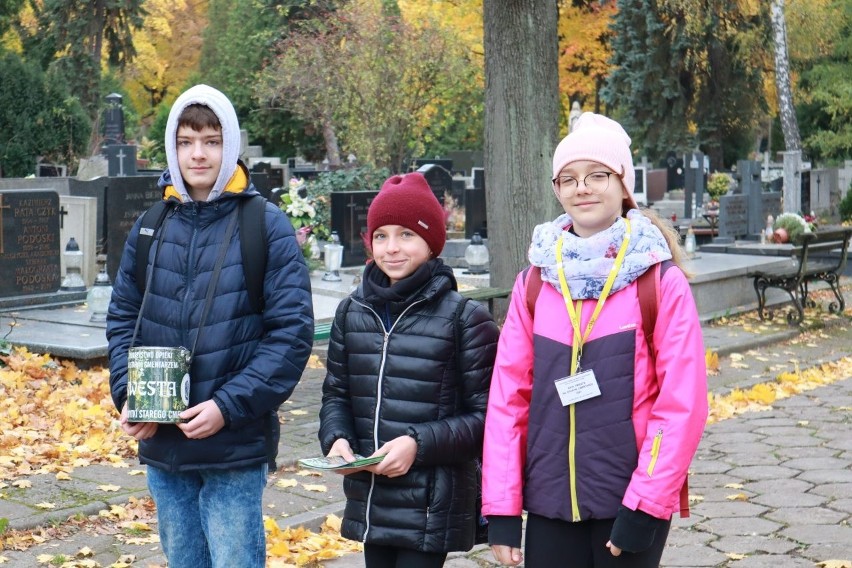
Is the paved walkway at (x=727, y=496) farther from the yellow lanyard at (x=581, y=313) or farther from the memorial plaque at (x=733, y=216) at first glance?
the memorial plaque at (x=733, y=216)

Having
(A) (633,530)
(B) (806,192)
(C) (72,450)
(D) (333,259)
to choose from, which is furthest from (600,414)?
(B) (806,192)

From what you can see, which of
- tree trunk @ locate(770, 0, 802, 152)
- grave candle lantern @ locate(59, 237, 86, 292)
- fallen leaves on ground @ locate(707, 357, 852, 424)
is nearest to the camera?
fallen leaves on ground @ locate(707, 357, 852, 424)

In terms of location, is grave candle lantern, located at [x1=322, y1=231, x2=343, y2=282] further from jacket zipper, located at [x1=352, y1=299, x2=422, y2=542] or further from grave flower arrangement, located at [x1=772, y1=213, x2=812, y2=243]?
jacket zipper, located at [x1=352, y1=299, x2=422, y2=542]

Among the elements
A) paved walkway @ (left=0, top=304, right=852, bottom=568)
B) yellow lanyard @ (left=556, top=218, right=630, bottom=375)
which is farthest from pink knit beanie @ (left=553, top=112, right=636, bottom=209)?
paved walkway @ (left=0, top=304, right=852, bottom=568)

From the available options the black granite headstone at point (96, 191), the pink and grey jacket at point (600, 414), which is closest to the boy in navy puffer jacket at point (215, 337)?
the pink and grey jacket at point (600, 414)

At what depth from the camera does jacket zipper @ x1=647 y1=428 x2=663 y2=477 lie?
9.96 ft

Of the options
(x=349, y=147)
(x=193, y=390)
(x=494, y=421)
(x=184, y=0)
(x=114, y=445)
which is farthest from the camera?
(x=184, y=0)

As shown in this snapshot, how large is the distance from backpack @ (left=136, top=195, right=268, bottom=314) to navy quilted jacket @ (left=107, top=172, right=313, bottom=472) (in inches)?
0.8

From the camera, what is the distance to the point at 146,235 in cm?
370

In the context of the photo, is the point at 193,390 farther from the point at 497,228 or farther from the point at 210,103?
the point at 497,228

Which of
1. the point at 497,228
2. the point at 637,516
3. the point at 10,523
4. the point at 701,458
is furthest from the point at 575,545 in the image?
the point at 497,228

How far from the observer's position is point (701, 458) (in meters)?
7.58

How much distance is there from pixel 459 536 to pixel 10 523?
9.69 ft

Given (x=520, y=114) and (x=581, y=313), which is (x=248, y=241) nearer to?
(x=581, y=313)
